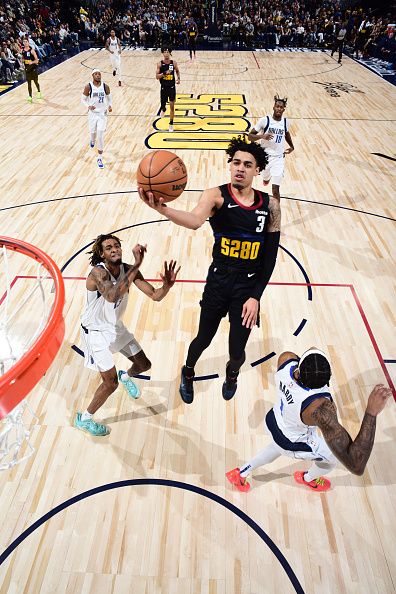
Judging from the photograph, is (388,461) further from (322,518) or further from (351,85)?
(351,85)

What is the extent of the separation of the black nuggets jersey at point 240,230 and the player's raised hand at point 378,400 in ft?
4.64

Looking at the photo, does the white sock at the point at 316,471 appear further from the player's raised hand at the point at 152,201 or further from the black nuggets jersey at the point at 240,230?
the player's raised hand at the point at 152,201

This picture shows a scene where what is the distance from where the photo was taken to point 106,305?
11.3ft

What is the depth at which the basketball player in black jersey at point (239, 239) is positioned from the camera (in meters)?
3.10

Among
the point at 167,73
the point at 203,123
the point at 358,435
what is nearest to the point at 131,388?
the point at 358,435

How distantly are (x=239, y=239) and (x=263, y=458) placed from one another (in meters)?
1.69

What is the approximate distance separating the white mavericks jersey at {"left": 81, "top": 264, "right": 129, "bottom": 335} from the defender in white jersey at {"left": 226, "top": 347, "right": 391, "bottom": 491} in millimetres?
1421

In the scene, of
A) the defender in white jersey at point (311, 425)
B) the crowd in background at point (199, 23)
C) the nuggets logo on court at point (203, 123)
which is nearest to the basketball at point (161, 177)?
the defender in white jersey at point (311, 425)

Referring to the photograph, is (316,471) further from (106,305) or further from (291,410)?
(106,305)

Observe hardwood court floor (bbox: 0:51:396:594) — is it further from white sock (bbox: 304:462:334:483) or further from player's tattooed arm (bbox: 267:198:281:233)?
player's tattooed arm (bbox: 267:198:281:233)

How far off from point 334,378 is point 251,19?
2620cm

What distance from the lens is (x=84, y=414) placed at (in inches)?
151

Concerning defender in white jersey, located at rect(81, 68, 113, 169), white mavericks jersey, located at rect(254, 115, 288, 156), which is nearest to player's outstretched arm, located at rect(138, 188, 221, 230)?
white mavericks jersey, located at rect(254, 115, 288, 156)

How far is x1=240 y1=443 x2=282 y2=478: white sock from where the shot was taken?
318 cm
